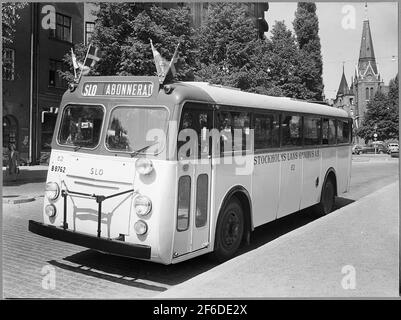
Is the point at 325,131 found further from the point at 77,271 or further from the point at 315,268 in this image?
the point at 77,271

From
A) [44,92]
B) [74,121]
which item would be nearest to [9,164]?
[44,92]

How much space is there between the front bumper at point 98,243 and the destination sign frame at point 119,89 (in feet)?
6.11

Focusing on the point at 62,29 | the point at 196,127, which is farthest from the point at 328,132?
the point at 62,29

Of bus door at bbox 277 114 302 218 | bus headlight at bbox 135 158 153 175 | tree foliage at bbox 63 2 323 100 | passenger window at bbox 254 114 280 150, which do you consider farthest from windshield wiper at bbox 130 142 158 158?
tree foliage at bbox 63 2 323 100

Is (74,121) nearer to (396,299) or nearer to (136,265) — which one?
(136,265)

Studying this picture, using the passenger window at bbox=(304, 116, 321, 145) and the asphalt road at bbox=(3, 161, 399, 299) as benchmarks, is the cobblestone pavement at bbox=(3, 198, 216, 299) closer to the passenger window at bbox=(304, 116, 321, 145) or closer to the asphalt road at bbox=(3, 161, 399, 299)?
the asphalt road at bbox=(3, 161, 399, 299)

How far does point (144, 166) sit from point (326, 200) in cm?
658

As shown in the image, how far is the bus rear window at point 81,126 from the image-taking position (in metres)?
6.16

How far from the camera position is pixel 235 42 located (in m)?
16.8

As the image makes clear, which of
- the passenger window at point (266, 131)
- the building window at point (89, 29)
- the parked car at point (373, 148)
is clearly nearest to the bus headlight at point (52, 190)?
the passenger window at point (266, 131)

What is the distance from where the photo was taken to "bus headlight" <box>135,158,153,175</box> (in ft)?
18.1

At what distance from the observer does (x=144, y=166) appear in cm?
554

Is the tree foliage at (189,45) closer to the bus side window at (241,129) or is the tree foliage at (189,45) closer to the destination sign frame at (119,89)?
the bus side window at (241,129)

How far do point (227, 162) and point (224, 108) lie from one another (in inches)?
31.1
